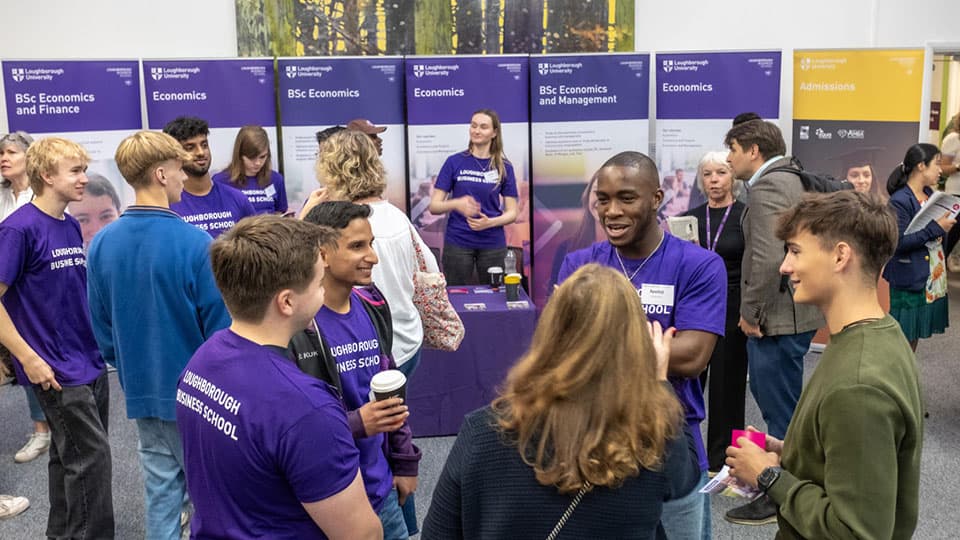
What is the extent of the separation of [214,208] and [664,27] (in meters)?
4.13

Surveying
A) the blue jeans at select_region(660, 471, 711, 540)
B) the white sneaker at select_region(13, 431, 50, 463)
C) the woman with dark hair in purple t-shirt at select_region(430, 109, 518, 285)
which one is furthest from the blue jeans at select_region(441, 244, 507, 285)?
the blue jeans at select_region(660, 471, 711, 540)

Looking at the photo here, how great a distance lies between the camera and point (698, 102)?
6.39 metres

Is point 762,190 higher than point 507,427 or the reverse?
higher

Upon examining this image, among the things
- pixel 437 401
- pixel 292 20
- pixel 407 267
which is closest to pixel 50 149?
pixel 407 267

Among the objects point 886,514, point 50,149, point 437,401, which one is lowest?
point 437,401

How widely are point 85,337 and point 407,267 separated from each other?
4.05 ft

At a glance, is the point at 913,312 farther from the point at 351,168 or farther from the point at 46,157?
the point at 46,157

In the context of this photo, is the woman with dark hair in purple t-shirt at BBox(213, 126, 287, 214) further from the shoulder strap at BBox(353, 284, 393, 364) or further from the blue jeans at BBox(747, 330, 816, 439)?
→ the blue jeans at BBox(747, 330, 816, 439)

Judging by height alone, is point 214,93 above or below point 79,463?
above

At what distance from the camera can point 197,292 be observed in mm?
2883

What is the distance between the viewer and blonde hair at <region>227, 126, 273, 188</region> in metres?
5.21

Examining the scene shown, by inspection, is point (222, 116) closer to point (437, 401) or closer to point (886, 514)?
point (437, 401)

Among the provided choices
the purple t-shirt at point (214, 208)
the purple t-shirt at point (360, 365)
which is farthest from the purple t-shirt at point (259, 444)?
the purple t-shirt at point (214, 208)

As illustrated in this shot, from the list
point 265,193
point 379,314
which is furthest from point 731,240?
point 265,193
